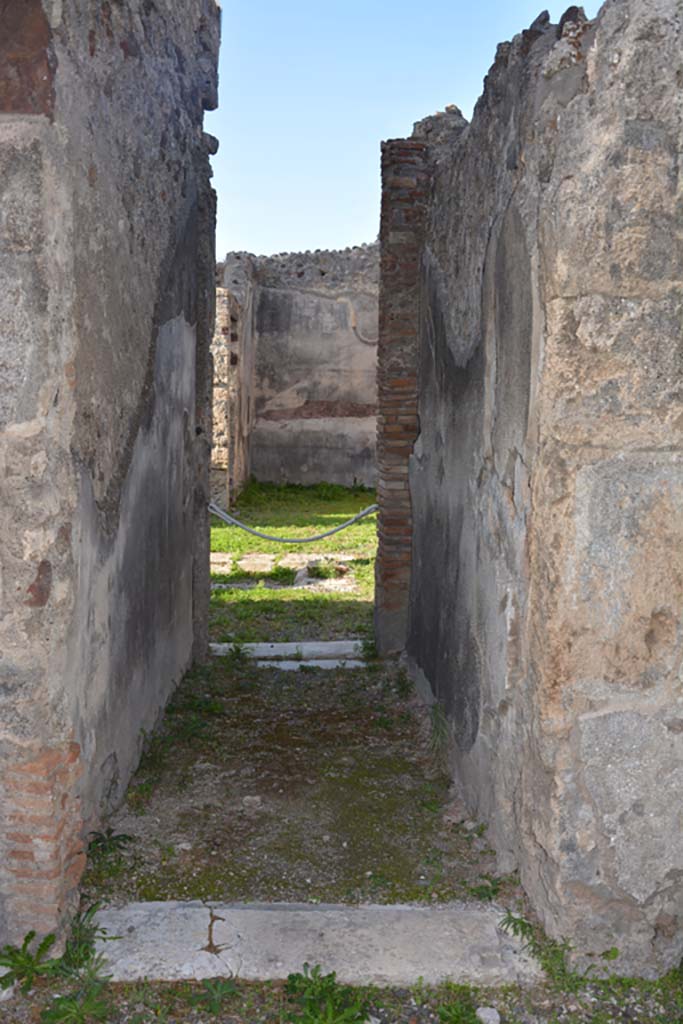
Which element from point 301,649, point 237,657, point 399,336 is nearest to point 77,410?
point 399,336

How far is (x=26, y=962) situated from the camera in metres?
2.18

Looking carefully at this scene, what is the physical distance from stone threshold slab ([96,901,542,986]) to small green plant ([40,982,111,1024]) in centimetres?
11

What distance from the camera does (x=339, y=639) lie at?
5.56 metres

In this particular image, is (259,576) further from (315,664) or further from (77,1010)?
(77,1010)

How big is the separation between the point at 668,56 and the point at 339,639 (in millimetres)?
4024

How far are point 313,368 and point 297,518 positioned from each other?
13.2 ft

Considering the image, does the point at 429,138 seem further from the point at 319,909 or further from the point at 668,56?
the point at 319,909

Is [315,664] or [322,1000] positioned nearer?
[322,1000]

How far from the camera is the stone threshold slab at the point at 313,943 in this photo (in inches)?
85.6

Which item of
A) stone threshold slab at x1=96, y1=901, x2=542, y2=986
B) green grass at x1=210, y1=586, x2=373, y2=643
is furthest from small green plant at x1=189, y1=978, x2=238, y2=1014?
green grass at x1=210, y1=586, x2=373, y2=643

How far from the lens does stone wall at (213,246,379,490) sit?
14.1 meters

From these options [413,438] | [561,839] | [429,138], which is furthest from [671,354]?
[429,138]

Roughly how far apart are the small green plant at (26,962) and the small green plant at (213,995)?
1.21 feet

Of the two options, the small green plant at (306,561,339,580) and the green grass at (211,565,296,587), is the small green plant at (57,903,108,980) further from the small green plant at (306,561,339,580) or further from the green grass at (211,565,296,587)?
the small green plant at (306,561,339,580)
